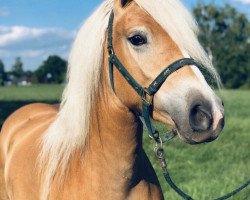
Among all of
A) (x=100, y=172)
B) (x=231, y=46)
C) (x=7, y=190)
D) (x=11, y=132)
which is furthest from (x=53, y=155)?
(x=231, y=46)

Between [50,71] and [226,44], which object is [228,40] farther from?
[50,71]

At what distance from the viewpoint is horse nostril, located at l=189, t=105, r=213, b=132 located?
109 inches

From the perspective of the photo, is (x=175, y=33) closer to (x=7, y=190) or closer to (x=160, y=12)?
(x=160, y=12)

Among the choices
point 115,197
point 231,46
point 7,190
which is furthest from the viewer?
point 231,46

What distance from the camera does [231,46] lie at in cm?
7800

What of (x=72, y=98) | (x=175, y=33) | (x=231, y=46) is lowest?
(x=231, y=46)

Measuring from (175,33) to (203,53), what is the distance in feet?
0.72

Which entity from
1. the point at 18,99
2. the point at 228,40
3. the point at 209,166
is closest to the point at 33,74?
the point at 228,40

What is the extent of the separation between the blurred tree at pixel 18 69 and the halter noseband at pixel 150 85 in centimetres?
11564

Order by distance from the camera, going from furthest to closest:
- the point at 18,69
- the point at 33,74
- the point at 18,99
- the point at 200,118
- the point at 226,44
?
1. the point at 18,69
2. the point at 33,74
3. the point at 226,44
4. the point at 18,99
5. the point at 200,118

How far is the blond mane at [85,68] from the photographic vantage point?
9.91 feet

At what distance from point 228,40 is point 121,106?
79.0 metres

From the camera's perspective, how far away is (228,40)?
8006 centimetres

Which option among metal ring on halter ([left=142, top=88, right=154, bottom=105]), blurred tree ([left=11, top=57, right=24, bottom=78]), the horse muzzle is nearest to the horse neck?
metal ring on halter ([left=142, top=88, right=154, bottom=105])
